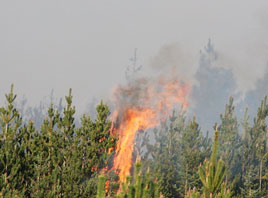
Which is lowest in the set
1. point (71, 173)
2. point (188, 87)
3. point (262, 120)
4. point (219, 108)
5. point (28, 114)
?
point (71, 173)

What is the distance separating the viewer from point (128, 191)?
9.74 metres

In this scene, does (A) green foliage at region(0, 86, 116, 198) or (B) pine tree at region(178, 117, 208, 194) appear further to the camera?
(B) pine tree at region(178, 117, 208, 194)

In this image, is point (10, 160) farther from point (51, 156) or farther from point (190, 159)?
point (190, 159)

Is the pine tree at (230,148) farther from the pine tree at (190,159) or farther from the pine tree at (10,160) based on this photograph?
the pine tree at (10,160)

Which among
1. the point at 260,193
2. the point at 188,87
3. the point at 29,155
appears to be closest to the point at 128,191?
the point at 29,155

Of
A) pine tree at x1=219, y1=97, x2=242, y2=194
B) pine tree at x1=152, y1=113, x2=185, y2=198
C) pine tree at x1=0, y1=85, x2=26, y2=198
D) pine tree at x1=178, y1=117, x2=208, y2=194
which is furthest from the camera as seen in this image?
pine tree at x1=219, y1=97, x2=242, y2=194

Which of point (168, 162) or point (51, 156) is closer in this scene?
point (51, 156)

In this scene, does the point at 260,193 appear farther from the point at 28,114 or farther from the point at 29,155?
the point at 28,114

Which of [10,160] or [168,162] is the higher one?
[168,162]

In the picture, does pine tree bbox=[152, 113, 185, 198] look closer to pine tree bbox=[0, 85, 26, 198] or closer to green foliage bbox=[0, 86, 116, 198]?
green foliage bbox=[0, 86, 116, 198]

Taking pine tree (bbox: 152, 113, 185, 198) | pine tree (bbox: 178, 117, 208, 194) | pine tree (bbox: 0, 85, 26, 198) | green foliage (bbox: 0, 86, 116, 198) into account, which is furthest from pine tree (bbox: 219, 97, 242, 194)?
pine tree (bbox: 0, 85, 26, 198)

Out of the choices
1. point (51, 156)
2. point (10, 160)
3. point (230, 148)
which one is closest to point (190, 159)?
point (230, 148)

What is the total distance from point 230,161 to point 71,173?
21.4 metres

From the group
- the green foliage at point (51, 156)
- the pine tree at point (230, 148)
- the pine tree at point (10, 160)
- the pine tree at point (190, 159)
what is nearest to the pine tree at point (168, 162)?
the pine tree at point (190, 159)
